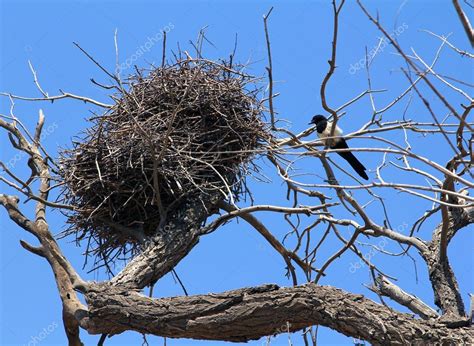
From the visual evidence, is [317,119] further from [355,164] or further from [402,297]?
[402,297]

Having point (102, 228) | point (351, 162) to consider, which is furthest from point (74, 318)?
point (351, 162)

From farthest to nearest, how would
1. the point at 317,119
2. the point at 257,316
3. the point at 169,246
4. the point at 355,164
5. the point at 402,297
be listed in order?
the point at 317,119 < the point at 355,164 < the point at 169,246 < the point at 402,297 < the point at 257,316

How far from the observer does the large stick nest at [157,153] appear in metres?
6.29

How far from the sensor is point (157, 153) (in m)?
6.27

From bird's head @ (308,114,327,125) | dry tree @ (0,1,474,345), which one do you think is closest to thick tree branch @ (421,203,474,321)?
dry tree @ (0,1,474,345)

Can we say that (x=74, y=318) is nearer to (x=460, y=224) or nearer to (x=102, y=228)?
(x=102, y=228)

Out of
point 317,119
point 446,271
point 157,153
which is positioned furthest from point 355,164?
point 446,271

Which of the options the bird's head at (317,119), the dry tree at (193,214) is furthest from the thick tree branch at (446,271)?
the bird's head at (317,119)

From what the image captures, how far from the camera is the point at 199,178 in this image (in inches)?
253

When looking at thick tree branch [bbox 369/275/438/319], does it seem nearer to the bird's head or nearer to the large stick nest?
the large stick nest

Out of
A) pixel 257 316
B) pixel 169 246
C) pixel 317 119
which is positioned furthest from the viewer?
pixel 317 119

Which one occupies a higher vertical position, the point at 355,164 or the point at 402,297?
the point at 355,164

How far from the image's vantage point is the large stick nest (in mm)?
6293

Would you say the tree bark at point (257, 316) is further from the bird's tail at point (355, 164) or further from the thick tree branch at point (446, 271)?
the bird's tail at point (355, 164)
